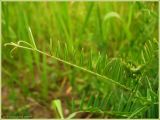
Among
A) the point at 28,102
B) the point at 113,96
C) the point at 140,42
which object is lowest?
the point at 28,102

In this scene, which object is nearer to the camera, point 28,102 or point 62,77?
point 28,102

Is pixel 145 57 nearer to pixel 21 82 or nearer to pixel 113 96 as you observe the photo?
pixel 113 96

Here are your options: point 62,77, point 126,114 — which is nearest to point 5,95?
point 62,77

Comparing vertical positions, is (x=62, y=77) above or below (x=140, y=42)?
below

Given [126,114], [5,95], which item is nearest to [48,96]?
[5,95]

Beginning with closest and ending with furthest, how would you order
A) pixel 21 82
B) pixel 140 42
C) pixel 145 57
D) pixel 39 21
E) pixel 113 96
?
pixel 145 57 → pixel 113 96 → pixel 140 42 → pixel 21 82 → pixel 39 21

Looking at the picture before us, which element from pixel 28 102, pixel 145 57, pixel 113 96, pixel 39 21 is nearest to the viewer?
pixel 145 57

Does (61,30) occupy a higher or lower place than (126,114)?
higher

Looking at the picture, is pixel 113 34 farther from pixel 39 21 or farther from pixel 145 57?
pixel 145 57

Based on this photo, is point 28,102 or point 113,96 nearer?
point 113,96
